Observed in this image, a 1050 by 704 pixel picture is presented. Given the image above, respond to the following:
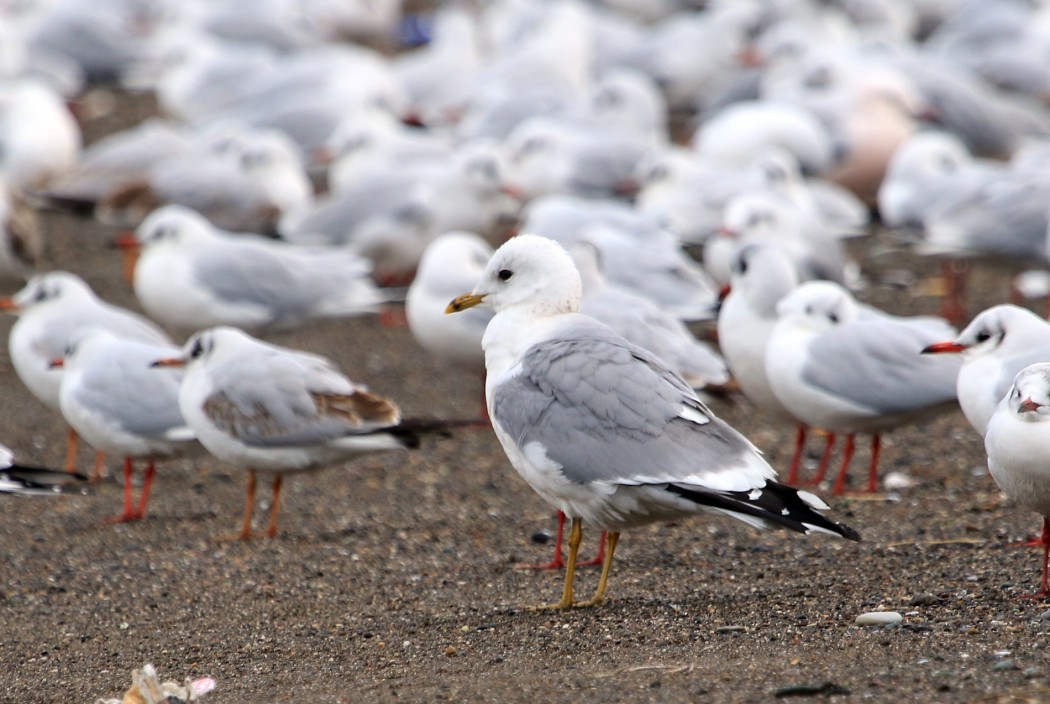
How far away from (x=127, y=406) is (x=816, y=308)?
10.1 feet

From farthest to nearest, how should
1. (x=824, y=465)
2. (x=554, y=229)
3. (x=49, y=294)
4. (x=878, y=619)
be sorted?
(x=554, y=229) < (x=49, y=294) < (x=824, y=465) < (x=878, y=619)

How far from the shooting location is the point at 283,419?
643 centimetres

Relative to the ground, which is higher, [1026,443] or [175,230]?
[1026,443]

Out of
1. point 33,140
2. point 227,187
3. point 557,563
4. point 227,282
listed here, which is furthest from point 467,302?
point 33,140

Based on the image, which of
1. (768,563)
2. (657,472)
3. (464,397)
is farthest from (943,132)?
(657,472)

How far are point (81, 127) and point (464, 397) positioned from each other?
31.7 feet

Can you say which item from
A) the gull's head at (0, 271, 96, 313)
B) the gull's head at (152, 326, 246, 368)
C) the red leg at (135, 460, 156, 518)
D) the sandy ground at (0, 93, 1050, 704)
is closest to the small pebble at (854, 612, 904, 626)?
the sandy ground at (0, 93, 1050, 704)

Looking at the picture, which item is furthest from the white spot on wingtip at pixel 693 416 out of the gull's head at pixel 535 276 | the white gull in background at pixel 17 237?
the white gull in background at pixel 17 237

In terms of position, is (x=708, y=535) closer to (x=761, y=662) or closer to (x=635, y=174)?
(x=761, y=662)

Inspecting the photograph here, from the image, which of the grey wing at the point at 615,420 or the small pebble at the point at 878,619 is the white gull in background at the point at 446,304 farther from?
the small pebble at the point at 878,619

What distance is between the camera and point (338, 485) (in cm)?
764

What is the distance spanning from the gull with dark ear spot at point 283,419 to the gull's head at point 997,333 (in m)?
2.03

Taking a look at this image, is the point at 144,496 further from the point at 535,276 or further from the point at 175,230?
the point at 175,230

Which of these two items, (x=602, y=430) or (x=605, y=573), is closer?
(x=602, y=430)
